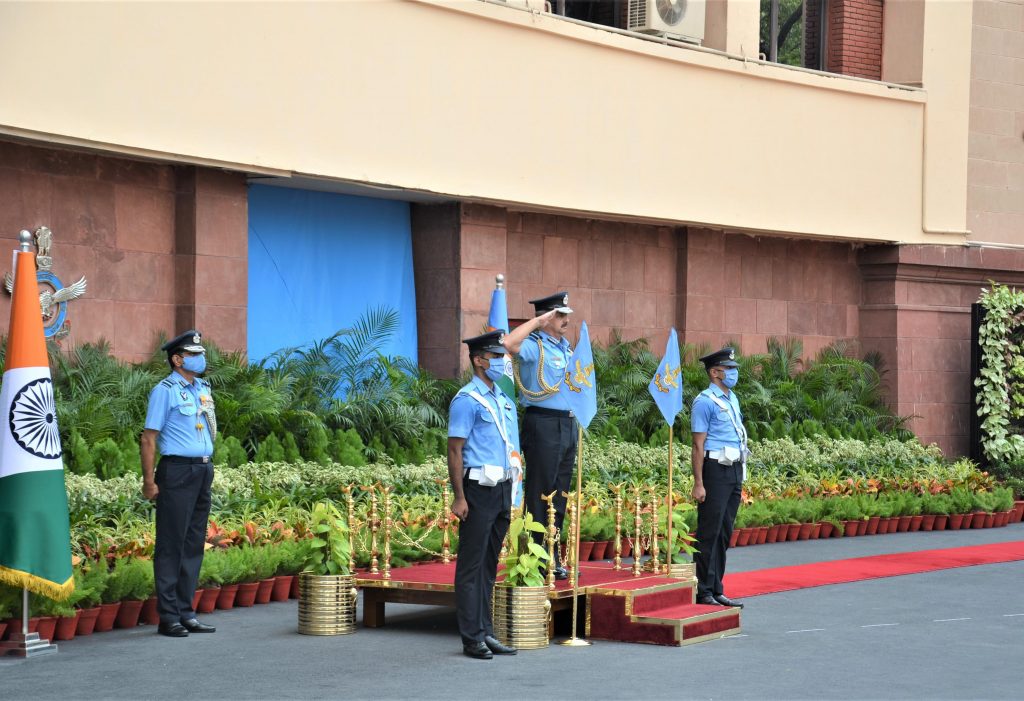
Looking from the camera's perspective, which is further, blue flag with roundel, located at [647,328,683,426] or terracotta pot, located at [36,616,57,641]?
blue flag with roundel, located at [647,328,683,426]

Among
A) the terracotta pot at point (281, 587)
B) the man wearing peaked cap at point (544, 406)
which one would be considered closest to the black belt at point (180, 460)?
the terracotta pot at point (281, 587)

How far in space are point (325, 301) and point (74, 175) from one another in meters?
3.70

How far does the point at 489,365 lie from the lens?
29.9ft

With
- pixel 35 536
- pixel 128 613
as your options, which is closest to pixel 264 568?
pixel 128 613

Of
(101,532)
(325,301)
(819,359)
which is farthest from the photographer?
(819,359)

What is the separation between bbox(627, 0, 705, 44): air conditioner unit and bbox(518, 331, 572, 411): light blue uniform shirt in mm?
10412

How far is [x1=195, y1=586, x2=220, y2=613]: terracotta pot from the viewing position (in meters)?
10.8

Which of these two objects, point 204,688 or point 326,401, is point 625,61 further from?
point 204,688

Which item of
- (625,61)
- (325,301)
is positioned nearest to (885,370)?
(625,61)

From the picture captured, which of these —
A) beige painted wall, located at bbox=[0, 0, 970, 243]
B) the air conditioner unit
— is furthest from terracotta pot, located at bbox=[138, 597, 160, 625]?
the air conditioner unit

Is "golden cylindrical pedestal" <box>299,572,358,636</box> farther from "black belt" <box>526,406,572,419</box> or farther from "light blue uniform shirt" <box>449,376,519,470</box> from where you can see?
"black belt" <box>526,406,572,419</box>

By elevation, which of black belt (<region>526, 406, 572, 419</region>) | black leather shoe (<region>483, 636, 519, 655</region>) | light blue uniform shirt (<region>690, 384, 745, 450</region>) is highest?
black belt (<region>526, 406, 572, 419</region>)

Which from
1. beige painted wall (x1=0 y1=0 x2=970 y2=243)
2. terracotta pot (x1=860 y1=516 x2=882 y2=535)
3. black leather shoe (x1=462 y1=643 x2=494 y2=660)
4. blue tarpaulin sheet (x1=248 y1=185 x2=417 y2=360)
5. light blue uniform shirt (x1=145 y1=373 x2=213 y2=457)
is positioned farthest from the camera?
terracotta pot (x1=860 y1=516 x2=882 y2=535)

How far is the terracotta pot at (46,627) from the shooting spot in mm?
9414
